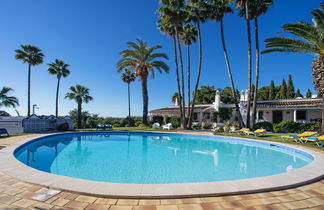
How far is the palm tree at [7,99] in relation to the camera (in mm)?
29981

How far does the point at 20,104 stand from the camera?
32.2 meters

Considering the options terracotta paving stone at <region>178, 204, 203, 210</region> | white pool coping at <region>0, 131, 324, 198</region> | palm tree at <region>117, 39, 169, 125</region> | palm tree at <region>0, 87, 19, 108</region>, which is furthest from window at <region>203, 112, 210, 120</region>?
palm tree at <region>0, 87, 19, 108</region>

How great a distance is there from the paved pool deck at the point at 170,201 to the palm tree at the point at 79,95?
25079mm

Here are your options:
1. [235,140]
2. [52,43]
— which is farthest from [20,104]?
[235,140]

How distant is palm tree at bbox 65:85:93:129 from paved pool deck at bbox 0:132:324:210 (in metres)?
25.1

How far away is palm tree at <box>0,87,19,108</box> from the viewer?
30.0 metres

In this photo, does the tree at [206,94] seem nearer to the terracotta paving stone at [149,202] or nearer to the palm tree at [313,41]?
the palm tree at [313,41]

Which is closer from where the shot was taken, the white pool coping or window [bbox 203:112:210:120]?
Result: the white pool coping

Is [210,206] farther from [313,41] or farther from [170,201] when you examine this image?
[313,41]

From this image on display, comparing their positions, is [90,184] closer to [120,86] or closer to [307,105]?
[307,105]

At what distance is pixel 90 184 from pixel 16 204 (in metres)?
1.35

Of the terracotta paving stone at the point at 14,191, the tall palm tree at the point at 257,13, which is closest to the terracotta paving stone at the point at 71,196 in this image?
the terracotta paving stone at the point at 14,191

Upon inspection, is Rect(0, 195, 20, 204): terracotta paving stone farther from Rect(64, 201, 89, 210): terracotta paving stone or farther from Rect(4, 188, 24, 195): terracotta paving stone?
Rect(64, 201, 89, 210): terracotta paving stone

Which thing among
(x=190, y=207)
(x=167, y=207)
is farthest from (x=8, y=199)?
(x=190, y=207)
